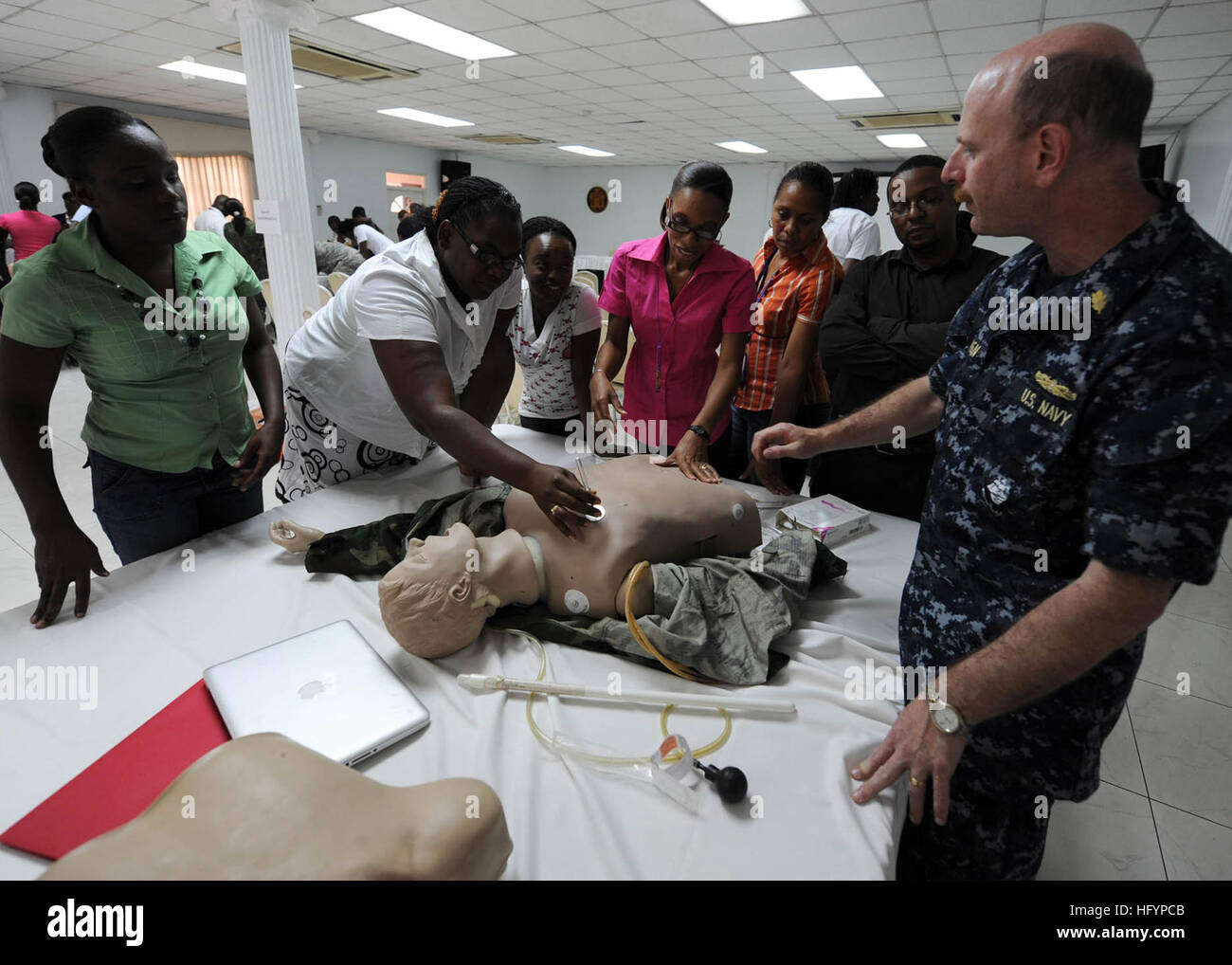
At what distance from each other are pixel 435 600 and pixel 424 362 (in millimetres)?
579

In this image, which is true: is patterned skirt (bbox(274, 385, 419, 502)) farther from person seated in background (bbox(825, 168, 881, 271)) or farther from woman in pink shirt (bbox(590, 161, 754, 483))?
person seated in background (bbox(825, 168, 881, 271))

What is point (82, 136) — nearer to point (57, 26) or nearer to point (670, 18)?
point (670, 18)

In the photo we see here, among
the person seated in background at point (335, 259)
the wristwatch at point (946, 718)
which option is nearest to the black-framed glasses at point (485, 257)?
the wristwatch at point (946, 718)

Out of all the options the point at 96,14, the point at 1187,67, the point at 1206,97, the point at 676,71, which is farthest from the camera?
the point at 1206,97

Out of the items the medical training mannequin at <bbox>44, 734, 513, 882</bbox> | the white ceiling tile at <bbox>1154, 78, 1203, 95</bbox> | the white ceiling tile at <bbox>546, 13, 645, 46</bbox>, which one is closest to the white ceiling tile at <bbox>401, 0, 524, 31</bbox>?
the white ceiling tile at <bbox>546, 13, 645, 46</bbox>

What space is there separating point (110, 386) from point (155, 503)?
305 millimetres

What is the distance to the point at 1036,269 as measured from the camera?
1.09 m

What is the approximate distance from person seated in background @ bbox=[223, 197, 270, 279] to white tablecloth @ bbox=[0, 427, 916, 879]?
15.8 feet

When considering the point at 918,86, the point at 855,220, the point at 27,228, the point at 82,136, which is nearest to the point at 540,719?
the point at 82,136

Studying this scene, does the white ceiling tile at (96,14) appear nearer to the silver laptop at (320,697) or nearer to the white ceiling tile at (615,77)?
the white ceiling tile at (615,77)

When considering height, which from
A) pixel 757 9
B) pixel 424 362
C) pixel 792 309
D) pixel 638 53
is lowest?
pixel 424 362

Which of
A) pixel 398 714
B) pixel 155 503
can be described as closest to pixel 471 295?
pixel 155 503

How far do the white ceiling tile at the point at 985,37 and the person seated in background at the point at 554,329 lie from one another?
4028 mm

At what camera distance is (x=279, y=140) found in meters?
4.14
